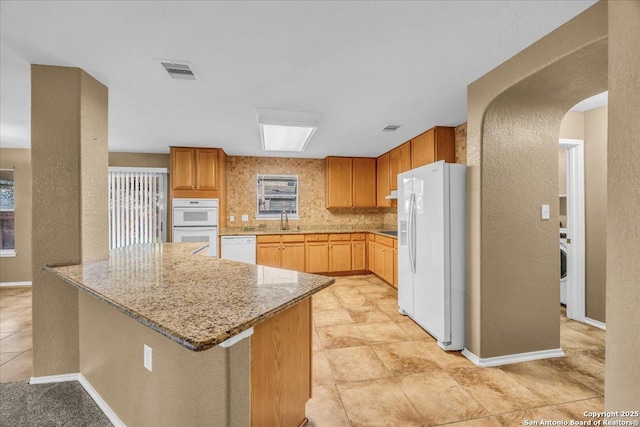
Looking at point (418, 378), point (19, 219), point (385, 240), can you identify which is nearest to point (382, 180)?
point (385, 240)

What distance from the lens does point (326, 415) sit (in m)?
1.67

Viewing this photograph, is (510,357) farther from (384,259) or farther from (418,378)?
(384,259)

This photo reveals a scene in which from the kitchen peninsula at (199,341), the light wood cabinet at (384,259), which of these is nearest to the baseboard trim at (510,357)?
the kitchen peninsula at (199,341)

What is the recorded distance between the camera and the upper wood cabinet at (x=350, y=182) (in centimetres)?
535

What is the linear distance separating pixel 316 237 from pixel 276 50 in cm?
357

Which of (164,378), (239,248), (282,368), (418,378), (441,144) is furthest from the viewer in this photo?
(239,248)

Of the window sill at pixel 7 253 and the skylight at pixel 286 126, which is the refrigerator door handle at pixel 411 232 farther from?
the window sill at pixel 7 253

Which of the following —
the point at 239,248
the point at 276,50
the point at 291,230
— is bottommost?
the point at 239,248

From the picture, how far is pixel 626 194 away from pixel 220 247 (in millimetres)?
4660

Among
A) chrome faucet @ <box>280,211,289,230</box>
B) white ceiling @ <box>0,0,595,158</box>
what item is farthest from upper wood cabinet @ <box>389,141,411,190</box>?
chrome faucet @ <box>280,211,289,230</box>

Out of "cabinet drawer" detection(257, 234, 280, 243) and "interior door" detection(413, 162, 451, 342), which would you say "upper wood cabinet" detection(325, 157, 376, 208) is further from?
"interior door" detection(413, 162, 451, 342)

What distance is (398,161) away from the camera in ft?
14.8

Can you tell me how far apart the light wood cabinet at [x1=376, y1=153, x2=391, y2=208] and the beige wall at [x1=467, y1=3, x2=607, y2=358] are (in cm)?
261

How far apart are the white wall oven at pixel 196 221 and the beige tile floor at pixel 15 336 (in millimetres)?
1897
